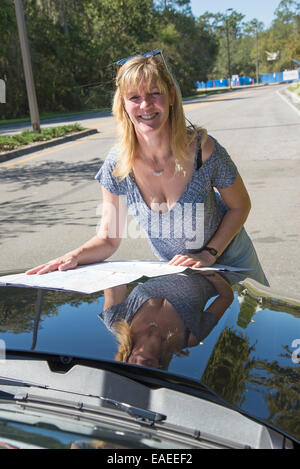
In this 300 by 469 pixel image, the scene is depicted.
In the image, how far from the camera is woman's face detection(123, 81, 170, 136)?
247 centimetres

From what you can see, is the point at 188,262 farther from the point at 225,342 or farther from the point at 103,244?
the point at 225,342

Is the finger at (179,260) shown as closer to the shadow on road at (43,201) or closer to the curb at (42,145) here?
the shadow on road at (43,201)

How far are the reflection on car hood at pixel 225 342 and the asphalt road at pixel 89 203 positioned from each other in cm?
36

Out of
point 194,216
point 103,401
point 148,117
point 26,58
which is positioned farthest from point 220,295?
point 26,58

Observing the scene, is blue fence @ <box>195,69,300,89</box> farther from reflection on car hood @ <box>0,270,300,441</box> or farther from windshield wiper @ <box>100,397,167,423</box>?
windshield wiper @ <box>100,397,167,423</box>

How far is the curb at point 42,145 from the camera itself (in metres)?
14.5

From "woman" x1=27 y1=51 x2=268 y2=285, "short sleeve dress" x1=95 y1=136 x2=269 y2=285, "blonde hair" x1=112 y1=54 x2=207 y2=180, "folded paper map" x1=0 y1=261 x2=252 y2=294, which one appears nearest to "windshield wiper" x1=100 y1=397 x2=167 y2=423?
"folded paper map" x1=0 y1=261 x2=252 y2=294

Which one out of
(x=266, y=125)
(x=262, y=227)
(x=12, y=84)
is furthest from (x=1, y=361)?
(x=12, y=84)

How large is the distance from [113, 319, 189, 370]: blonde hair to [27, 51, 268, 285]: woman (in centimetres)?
98

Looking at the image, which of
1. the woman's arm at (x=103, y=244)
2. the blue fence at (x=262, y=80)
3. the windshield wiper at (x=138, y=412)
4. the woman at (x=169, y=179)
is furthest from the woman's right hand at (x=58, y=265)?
the blue fence at (x=262, y=80)

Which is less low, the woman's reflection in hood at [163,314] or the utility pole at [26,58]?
the utility pole at [26,58]

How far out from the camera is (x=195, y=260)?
228 centimetres

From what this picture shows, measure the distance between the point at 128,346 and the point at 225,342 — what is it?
0.82 feet
